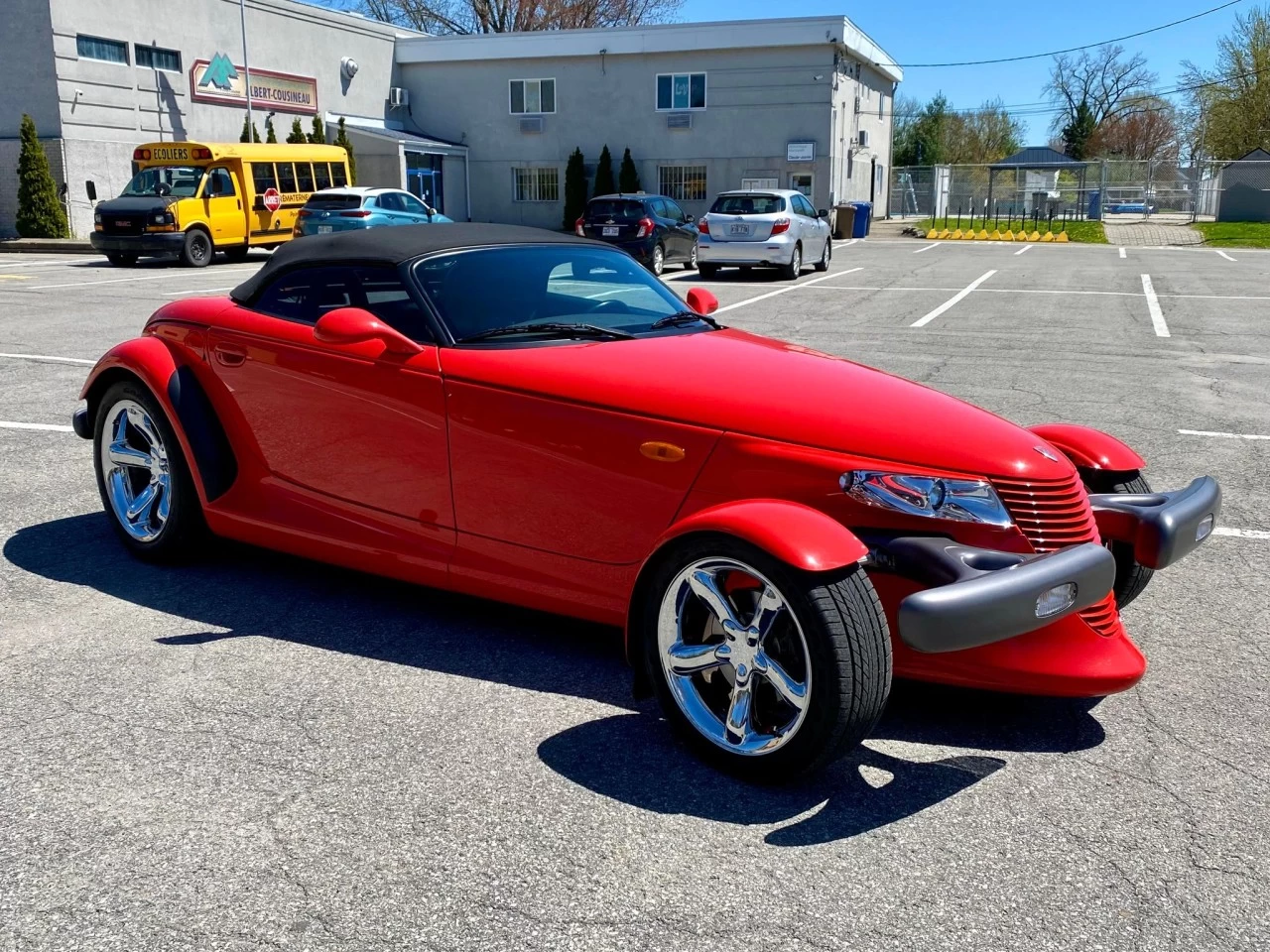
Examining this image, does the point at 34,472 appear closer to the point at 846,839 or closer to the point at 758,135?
the point at 846,839

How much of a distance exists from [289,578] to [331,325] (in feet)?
4.28

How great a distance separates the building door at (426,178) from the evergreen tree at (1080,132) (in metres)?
55.3

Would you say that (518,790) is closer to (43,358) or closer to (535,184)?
(43,358)

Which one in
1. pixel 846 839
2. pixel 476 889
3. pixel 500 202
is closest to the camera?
pixel 476 889

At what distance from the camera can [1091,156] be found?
82312 millimetres

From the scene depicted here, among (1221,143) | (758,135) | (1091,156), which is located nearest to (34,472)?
(758,135)

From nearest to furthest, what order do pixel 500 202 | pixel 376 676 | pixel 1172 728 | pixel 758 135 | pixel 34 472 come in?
pixel 1172 728 → pixel 376 676 → pixel 34 472 → pixel 758 135 → pixel 500 202

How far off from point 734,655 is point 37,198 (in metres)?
33.4

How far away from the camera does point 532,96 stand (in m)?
44.4

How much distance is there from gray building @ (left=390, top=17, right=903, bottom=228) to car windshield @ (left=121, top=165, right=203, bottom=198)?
66.6 ft

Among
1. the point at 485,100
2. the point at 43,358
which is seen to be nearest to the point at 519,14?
the point at 485,100

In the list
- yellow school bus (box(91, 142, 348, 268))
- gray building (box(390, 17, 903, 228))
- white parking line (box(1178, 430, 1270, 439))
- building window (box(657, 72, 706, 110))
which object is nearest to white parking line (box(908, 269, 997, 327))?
white parking line (box(1178, 430, 1270, 439))

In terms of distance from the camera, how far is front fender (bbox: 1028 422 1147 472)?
432 centimetres

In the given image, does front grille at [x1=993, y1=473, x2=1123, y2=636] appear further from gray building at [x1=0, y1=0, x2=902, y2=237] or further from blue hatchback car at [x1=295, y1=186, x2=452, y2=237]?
gray building at [x1=0, y1=0, x2=902, y2=237]
